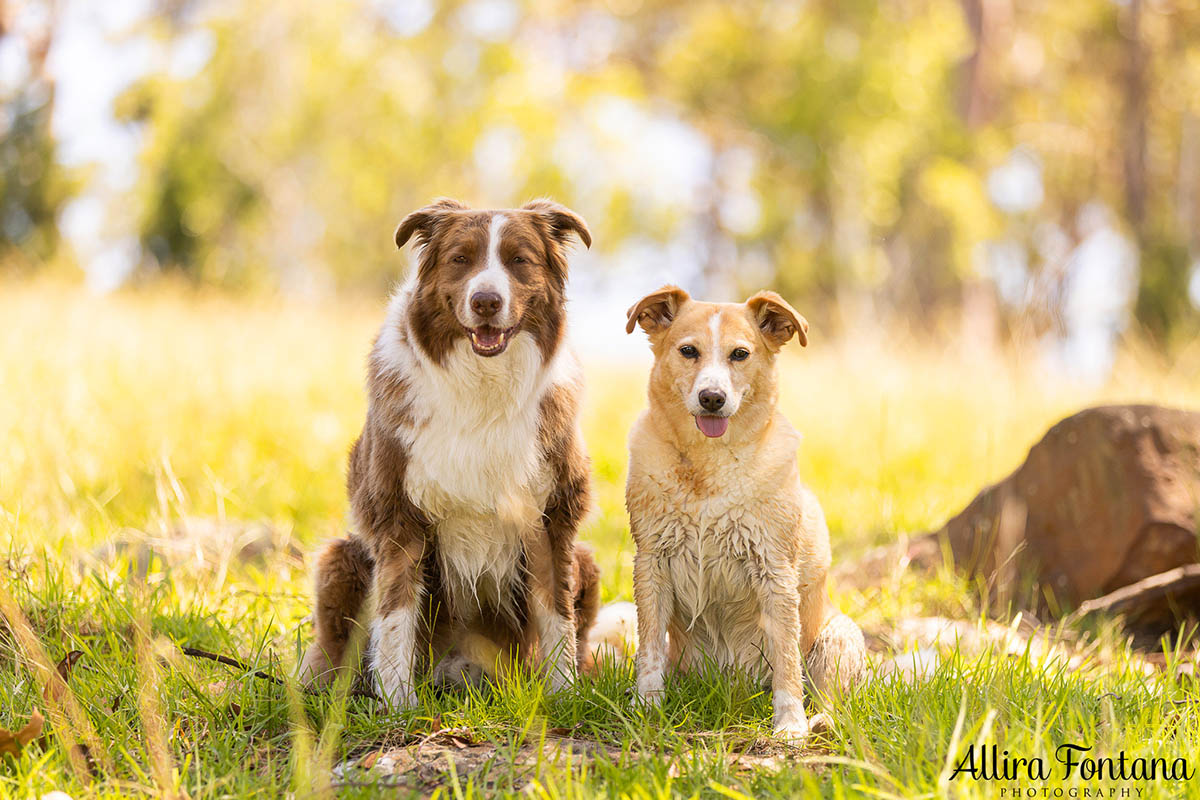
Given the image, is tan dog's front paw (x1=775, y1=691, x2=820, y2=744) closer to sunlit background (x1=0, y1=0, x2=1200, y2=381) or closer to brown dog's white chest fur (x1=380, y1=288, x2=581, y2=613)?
brown dog's white chest fur (x1=380, y1=288, x2=581, y2=613)

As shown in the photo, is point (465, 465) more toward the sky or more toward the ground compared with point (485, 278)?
more toward the ground

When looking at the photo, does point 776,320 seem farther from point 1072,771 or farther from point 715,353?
point 1072,771

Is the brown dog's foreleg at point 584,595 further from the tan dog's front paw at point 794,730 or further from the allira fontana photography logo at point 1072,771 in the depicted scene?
the allira fontana photography logo at point 1072,771

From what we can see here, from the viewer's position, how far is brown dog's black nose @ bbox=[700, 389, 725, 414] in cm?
349

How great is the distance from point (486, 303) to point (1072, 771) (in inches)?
97.2

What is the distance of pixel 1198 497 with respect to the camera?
5.41m

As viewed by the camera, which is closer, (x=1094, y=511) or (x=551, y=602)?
(x=551, y=602)

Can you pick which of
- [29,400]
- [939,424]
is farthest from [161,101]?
[939,424]

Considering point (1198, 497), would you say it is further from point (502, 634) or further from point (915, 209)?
point (915, 209)

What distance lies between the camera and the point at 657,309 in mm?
3889

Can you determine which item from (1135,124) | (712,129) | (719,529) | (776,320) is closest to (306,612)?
(719,529)

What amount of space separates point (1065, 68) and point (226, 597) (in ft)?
98.5

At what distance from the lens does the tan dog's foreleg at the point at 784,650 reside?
3.50m

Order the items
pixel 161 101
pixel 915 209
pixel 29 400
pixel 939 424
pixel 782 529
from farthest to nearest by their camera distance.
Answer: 1. pixel 915 209
2. pixel 161 101
3. pixel 939 424
4. pixel 29 400
5. pixel 782 529
